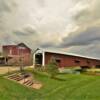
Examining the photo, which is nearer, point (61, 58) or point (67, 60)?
point (61, 58)

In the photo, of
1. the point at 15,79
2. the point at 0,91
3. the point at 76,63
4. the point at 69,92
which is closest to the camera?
the point at 0,91

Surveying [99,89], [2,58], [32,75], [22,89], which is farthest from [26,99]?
[2,58]

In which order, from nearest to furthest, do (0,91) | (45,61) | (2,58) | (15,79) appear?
(0,91)
(15,79)
(45,61)
(2,58)

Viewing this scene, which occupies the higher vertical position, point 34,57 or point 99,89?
point 34,57

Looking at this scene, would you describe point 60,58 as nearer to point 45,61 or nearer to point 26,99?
point 45,61

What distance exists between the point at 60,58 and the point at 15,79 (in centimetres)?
2706

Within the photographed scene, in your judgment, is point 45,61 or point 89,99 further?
point 45,61

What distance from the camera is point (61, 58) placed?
202ft

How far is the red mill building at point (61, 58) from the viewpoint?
59062 millimetres

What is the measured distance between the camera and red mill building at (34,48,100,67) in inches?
2325

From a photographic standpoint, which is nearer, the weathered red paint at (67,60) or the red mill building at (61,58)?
the red mill building at (61,58)

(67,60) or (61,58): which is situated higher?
(61,58)

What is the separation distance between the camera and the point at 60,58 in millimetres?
61469

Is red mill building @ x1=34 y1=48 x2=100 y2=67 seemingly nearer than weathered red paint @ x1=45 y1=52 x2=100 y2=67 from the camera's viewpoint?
Yes
